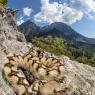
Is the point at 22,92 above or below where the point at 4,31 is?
below

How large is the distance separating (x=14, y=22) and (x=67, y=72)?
4.44 m

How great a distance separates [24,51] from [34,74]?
239cm

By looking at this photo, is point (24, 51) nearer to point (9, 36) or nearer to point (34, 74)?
point (9, 36)

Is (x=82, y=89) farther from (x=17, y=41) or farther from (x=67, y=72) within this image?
(x=17, y=41)

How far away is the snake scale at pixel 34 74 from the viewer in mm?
8560

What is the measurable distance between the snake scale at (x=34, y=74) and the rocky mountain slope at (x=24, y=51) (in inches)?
9.2

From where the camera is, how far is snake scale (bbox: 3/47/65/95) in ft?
28.1

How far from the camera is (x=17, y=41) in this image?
13.0 metres

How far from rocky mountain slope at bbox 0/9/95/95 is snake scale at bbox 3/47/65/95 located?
0.23 m

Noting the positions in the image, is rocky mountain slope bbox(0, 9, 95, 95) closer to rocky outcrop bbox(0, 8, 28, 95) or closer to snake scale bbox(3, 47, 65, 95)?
rocky outcrop bbox(0, 8, 28, 95)

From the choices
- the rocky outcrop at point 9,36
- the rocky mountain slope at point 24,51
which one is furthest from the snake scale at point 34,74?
the rocky outcrop at point 9,36

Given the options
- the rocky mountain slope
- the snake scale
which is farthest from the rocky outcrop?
the snake scale

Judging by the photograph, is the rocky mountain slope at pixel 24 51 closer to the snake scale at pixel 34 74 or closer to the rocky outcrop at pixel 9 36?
the rocky outcrop at pixel 9 36

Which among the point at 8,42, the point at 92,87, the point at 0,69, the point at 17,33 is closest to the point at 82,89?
the point at 92,87
